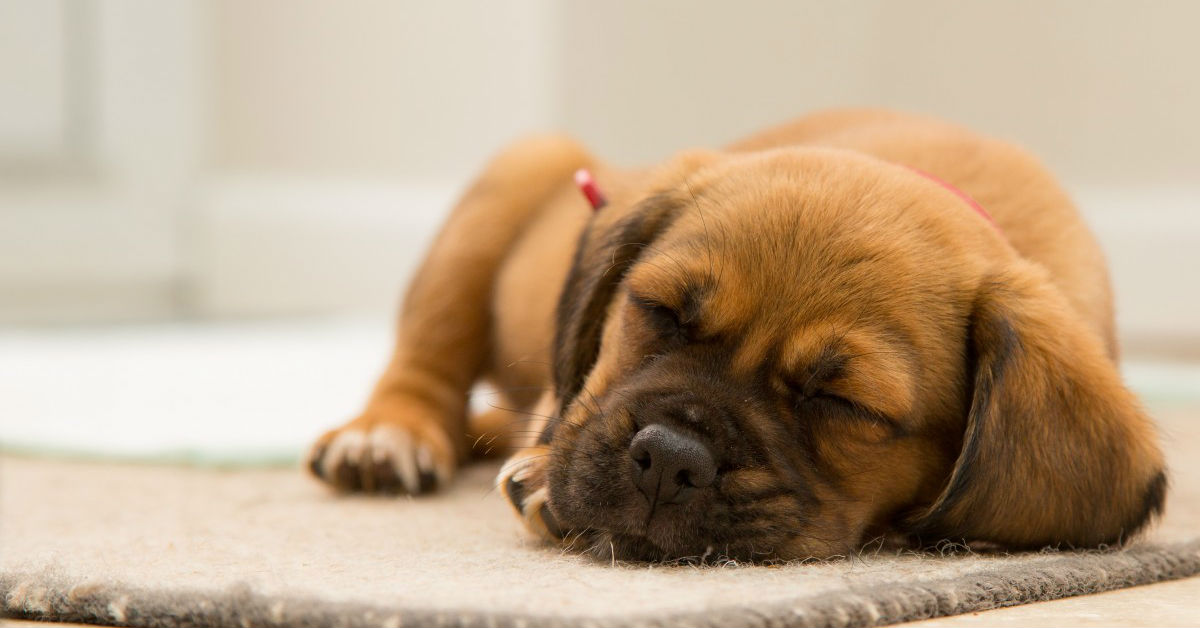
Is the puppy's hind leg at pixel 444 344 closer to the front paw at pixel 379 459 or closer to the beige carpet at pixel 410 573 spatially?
the front paw at pixel 379 459

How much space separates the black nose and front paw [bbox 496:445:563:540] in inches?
10.3

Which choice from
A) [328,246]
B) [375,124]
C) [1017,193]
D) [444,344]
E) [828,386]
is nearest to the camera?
[828,386]

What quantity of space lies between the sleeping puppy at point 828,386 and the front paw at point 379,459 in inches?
19.6

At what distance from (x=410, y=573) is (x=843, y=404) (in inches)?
29.7

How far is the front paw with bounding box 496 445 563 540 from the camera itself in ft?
7.67

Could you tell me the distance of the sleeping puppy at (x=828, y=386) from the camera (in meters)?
2.13

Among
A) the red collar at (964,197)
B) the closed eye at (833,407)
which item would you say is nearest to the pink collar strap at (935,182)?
the red collar at (964,197)

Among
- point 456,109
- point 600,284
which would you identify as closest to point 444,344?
point 600,284

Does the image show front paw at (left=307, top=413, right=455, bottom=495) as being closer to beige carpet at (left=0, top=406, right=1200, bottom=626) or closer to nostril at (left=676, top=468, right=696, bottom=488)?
beige carpet at (left=0, top=406, right=1200, bottom=626)

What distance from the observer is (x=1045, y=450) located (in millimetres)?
2205

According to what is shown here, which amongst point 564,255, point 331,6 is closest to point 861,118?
point 564,255

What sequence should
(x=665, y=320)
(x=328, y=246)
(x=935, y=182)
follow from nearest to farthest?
(x=665, y=320) → (x=935, y=182) → (x=328, y=246)

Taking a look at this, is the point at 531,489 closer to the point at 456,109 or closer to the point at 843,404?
the point at 843,404

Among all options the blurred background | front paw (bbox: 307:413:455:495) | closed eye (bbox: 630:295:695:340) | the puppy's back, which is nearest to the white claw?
front paw (bbox: 307:413:455:495)
